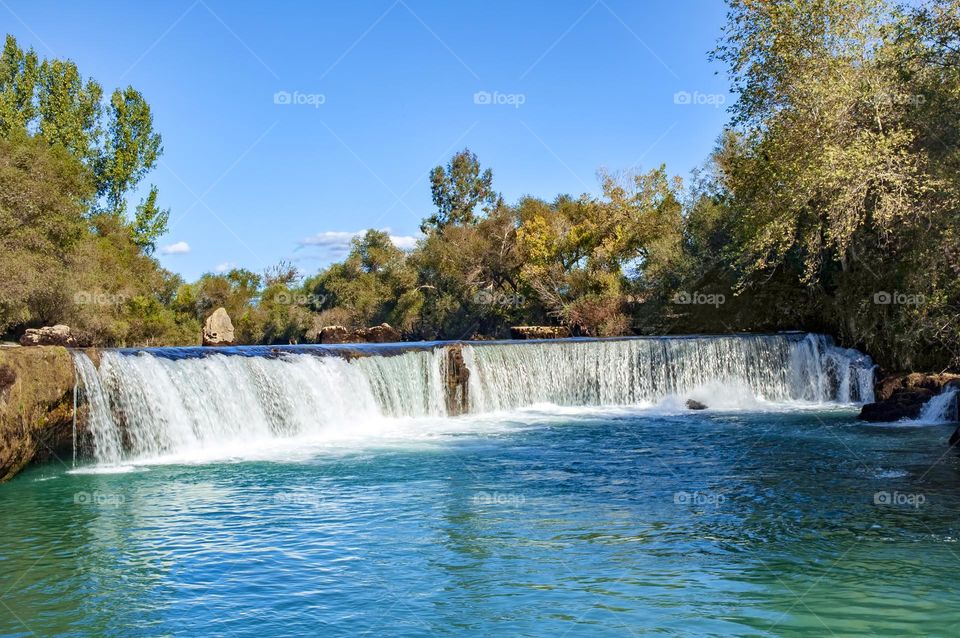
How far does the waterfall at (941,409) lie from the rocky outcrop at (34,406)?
16.2m

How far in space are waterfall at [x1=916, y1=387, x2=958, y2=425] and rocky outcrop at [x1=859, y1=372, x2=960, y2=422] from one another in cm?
12

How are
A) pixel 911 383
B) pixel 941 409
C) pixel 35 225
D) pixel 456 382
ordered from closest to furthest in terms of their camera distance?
pixel 941 409, pixel 911 383, pixel 456 382, pixel 35 225

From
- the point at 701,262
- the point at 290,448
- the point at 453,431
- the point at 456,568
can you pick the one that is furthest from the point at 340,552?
the point at 701,262

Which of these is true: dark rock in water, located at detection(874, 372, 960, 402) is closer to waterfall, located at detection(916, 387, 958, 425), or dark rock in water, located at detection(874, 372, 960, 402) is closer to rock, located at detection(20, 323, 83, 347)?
waterfall, located at detection(916, 387, 958, 425)

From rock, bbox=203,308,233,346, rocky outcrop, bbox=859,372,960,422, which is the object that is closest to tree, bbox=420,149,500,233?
rock, bbox=203,308,233,346

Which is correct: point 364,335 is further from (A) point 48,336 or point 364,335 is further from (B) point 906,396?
(B) point 906,396

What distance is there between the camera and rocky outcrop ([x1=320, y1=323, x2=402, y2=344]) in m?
39.7

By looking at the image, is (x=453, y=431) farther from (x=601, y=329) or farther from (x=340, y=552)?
(x=601, y=329)

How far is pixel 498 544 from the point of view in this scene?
8.19m

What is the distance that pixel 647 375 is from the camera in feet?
73.3

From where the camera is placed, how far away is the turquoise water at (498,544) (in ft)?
20.4

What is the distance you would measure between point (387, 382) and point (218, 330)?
89.8ft

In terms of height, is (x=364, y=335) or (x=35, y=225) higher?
(x=35, y=225)

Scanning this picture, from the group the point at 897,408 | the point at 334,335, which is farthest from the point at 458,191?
the point at 897,408
